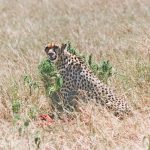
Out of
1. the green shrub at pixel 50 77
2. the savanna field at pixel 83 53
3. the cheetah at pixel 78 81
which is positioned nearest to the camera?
the savanna field at pixel 83 53

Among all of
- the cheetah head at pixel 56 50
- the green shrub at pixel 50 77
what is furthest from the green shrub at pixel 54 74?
the cheetah head at pixel 56 50

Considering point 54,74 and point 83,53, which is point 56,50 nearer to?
point 54,74

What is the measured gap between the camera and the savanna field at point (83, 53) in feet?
16.3

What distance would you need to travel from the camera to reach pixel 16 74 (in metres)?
7.07

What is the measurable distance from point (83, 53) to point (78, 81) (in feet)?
8.04

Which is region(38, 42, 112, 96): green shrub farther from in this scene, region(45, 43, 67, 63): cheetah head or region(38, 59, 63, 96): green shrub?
region(45, 43, 67, 63): cheetah head

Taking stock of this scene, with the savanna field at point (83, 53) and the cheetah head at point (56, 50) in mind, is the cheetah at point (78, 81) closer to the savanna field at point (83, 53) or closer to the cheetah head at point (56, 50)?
the cheetah head at point (56, 50)

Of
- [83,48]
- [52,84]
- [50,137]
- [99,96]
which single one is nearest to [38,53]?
[83,48]

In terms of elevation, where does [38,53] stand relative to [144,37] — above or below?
below

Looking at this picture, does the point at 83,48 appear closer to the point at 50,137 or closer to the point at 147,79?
the point at 147,79

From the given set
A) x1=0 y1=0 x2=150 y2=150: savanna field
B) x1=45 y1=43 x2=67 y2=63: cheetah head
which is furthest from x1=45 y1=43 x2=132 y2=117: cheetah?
x1=0 y1=0 x2=150 y2=150: savanna field

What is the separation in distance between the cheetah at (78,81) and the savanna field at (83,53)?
19 centimetres

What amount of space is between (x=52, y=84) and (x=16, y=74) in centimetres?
87

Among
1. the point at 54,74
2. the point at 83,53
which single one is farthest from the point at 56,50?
the point at 83,53
